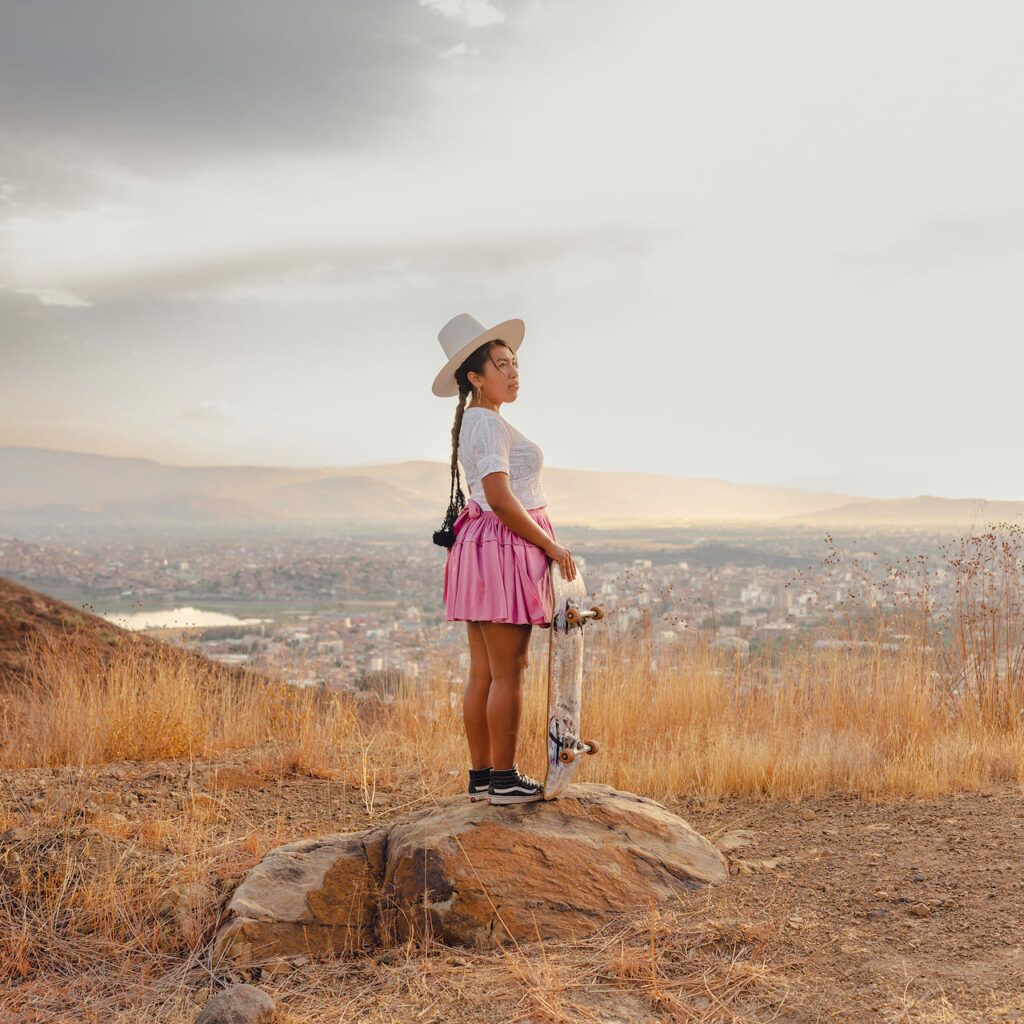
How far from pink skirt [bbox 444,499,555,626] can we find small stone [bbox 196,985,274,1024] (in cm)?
160

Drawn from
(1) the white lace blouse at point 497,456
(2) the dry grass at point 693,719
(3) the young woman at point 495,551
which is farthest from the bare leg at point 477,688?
(2) the dry grass at point 693,719

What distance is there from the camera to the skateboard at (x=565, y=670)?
12.7ft

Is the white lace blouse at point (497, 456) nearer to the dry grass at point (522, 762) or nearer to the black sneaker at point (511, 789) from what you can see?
the black sneaker at point (511, 789)

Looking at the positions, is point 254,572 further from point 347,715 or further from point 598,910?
point 598,910

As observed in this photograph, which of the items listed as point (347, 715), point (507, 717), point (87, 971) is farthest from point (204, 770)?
point (507, 717)

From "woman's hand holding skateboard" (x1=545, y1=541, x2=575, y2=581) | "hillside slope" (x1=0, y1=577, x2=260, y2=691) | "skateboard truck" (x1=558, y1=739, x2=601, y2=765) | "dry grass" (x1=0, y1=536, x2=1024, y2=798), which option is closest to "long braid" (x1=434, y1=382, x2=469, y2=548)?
"woman's hand holding skateboard" (x1=545, y1=541, x2=575, y2=581)

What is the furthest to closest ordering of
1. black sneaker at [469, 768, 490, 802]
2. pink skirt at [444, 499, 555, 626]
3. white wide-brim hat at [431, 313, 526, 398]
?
black sneaker at [469, 768, 490, 802], white wide-brim hat at [431, 313, 526, 398], pink skirt at [444, 499, 555, 626]

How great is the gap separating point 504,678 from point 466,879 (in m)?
0.84

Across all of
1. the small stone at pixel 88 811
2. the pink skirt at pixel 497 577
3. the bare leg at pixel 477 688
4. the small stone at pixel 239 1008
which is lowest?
the small stone at pixel 88 811

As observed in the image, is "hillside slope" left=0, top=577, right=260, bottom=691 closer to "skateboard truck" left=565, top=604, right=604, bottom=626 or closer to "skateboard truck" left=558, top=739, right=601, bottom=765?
"skateboard truck" left=558, top=739, right=601, bottom=765

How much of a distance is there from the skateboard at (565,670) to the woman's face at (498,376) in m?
0.82

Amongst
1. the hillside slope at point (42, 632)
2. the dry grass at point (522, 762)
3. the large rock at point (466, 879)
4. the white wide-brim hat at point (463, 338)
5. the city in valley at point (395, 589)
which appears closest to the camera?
the dry grass at point (522, 762)

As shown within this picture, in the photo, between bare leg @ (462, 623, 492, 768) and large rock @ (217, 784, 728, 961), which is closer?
large rock @ (217, 784, 728, 961)

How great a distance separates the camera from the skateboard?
12.7ft
